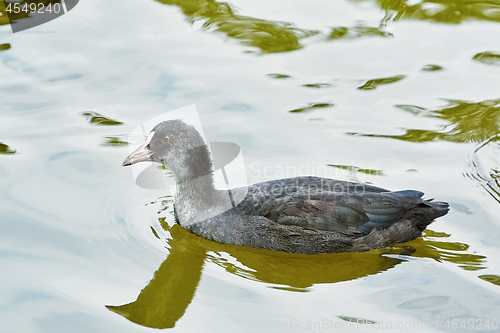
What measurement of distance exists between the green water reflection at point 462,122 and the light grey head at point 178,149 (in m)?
2.26

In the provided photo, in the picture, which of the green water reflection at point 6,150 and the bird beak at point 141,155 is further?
the green water reflection at point 6,150

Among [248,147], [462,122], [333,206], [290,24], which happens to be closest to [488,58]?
[462,122]

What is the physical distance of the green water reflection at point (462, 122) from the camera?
23.2 feet

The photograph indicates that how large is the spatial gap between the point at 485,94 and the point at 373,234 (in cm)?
343

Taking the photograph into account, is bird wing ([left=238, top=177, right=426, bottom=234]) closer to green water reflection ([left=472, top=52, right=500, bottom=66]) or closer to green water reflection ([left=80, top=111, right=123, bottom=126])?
green water reflection ([left=80, top=111, right=123, bottom=126])

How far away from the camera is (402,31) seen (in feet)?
30.4

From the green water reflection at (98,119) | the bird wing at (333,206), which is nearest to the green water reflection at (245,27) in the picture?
the green water reflection at (98,119)

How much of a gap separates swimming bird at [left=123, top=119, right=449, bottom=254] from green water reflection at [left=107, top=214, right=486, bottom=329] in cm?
8

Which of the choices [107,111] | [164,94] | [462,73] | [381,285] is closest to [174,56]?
[164,94]

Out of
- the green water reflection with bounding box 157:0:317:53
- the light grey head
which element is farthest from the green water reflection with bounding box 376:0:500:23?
the light grey head

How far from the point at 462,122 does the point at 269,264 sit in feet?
11.0

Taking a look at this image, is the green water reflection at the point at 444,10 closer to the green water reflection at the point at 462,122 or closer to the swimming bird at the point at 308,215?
the green water reflection at the point at 462,122

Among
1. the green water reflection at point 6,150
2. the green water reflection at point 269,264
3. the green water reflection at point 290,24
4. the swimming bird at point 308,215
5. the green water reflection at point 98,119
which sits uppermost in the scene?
the green water reflection at point 290,24

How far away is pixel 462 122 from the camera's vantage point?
7.32 m
